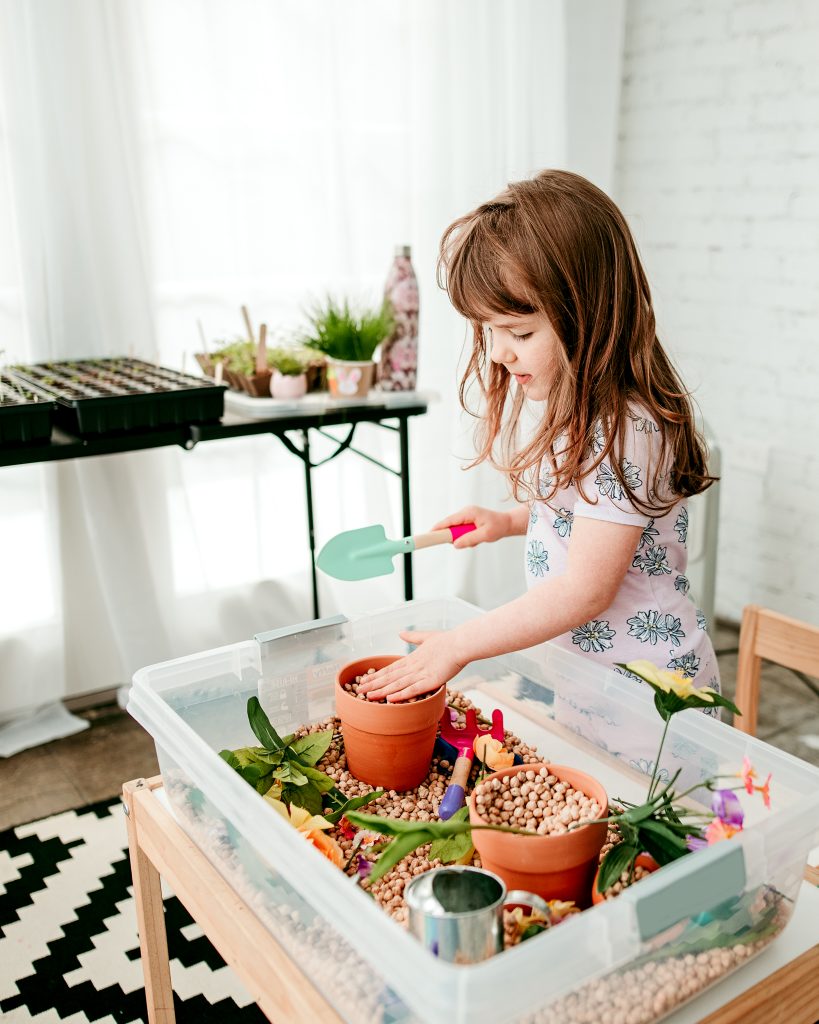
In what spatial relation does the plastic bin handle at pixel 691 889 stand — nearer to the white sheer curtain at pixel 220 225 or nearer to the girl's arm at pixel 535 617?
the girl's arm at pixel 535 617

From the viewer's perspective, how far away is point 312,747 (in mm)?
951

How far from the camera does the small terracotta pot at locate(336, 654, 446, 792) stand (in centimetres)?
93

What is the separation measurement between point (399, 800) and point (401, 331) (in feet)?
4.40

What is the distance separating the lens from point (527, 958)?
59cm

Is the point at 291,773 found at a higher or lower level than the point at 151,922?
higher

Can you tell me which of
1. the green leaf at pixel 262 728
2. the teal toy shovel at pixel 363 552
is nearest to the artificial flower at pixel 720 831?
the green leaf at pixel 262 728

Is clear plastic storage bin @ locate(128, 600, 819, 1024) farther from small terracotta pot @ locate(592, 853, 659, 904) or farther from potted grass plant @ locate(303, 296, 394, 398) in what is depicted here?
potted grass plant @ locate(303, 296, 394, 398)

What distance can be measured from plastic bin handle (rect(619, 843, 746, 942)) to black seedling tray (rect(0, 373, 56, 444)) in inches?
52.4

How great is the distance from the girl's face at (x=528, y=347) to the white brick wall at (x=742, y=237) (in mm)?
1771

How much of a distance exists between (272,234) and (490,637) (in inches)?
68.8


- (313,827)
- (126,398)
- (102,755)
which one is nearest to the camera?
(313,827)

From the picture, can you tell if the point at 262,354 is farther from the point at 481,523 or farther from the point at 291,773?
the point at 291,773

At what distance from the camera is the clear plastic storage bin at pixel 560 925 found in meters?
0.61

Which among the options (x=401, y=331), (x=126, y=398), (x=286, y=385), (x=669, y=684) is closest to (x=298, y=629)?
(x=669, y=684)
